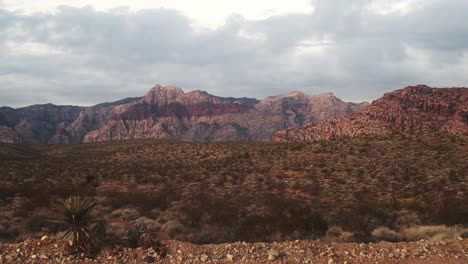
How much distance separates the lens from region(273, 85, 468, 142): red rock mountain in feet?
182

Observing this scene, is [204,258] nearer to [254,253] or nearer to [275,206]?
[254,253]

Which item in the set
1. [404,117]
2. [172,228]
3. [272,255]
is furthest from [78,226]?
[404,117]

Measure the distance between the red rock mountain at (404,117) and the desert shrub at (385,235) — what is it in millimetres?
41360

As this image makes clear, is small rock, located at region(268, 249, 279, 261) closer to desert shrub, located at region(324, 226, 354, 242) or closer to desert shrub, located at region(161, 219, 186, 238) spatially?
desert shrub, located at region(324, 226, 354, 242)

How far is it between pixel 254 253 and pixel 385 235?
5.56m

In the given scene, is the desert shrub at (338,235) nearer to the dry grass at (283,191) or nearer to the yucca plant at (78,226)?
the dry grass at (283,191)

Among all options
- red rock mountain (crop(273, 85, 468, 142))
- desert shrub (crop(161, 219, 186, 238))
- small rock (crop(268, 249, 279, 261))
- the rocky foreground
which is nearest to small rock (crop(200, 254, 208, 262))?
the rocky foreground

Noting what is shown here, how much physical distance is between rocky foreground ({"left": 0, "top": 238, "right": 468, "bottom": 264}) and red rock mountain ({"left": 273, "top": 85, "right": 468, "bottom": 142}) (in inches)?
1756

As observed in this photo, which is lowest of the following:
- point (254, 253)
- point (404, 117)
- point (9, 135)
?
point (9, 135)

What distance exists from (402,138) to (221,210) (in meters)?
25.3

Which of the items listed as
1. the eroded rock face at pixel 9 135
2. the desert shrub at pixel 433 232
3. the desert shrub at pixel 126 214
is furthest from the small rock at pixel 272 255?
the eroded rock face at pixel 9 135

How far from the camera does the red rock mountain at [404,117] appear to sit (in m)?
55.4

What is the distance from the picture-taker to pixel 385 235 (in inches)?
504

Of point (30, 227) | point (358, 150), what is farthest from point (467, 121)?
point (30, 227)
